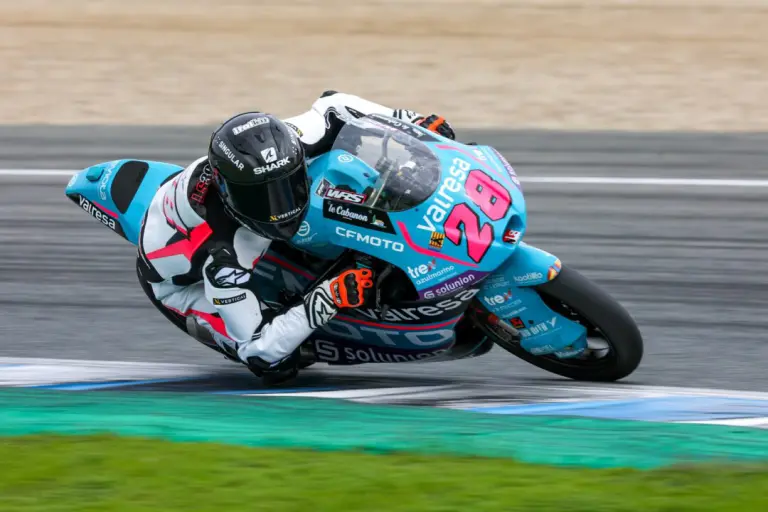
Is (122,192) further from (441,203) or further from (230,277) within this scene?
(441,203)

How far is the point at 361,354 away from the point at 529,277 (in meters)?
0.91

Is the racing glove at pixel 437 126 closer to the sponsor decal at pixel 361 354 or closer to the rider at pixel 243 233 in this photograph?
the rider at pixel 243 233

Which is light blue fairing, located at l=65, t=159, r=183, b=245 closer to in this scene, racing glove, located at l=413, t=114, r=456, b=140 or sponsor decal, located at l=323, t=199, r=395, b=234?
sponsor decal, located at l=323, t=199, r=395, b=234

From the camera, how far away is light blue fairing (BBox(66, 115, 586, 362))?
15.3 ft

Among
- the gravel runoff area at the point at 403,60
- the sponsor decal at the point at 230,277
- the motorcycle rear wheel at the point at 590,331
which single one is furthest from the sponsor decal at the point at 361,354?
the gravel runoff area at the point at 403,60

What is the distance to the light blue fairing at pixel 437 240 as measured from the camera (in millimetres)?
4676

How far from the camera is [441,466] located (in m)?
3.71

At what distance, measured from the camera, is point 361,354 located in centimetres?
→ 539

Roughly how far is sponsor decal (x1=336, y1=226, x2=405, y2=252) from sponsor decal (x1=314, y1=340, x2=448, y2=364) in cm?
74

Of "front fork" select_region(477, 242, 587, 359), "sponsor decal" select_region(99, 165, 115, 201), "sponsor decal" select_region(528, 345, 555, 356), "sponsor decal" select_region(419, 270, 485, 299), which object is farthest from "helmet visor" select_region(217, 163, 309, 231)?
"sponsor decal" select_region(528, 345, 555, 356)

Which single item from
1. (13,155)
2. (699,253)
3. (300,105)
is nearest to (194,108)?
(300,105)

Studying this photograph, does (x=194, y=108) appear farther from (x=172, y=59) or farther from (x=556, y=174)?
(x=556, y=174)

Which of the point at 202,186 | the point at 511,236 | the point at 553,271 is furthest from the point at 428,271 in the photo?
the point at 202,186

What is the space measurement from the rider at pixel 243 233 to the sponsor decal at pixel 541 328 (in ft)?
2.68
